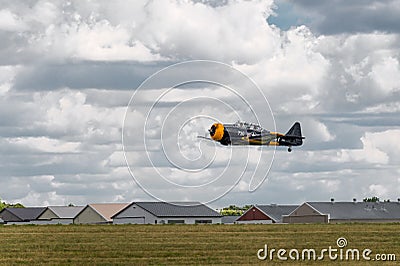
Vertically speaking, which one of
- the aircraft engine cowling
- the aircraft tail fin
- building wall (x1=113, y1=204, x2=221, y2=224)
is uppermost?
building wall (x1=113, y1=204, x2=221, y2=224)

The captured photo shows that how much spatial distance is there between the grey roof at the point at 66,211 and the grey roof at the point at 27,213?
24.2ft

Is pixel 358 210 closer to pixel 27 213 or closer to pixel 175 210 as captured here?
pixel 175 210

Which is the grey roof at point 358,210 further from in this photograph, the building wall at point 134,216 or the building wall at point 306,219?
the building wall at point 134,216

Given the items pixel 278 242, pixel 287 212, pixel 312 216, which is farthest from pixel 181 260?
pixel 287 212

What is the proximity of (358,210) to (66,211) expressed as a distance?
196 ft

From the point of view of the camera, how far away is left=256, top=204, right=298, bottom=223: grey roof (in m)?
144

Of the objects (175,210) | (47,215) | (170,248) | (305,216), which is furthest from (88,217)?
(170,248)

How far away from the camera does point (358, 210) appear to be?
463ft

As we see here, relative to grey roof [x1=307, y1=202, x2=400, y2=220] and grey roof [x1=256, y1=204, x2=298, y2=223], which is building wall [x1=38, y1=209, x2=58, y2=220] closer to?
grey roof [x1=256, y1=204, x2=298, y2=223]

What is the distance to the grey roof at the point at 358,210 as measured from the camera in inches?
5389

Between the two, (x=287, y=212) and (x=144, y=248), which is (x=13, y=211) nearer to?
(x=287, y=212)

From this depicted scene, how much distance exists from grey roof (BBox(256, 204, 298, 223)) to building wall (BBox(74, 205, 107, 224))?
27.3 metres

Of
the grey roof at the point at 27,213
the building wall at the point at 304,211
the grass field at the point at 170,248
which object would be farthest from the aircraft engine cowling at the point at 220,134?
the grey roof at the point at 27,213

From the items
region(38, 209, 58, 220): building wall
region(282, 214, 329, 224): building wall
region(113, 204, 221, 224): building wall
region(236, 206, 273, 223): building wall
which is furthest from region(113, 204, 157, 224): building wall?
region(38, 209, 58, 220): building wall
